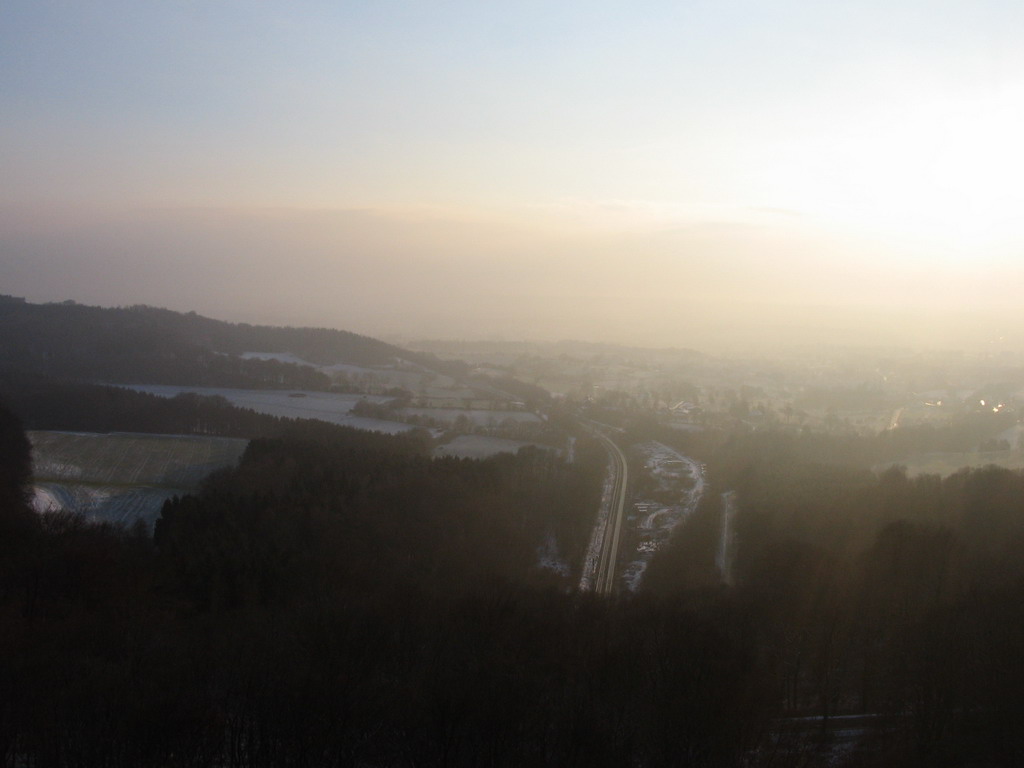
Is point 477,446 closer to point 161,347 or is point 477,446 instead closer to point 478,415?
point 478,415

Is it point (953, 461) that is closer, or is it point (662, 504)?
point (953, 461)

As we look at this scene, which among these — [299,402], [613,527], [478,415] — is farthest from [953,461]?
[299,402]

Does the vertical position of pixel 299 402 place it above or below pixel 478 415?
above

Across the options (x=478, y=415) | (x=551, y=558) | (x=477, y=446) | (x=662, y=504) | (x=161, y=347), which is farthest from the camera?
(x=161, y=347)

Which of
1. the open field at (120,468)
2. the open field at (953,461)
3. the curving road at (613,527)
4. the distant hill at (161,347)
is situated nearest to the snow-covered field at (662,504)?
the curving road at (613,527)

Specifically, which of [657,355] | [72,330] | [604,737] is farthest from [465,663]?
[657,355]

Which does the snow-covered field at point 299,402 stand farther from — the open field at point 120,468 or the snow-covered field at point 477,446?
the open field at point 120,468
